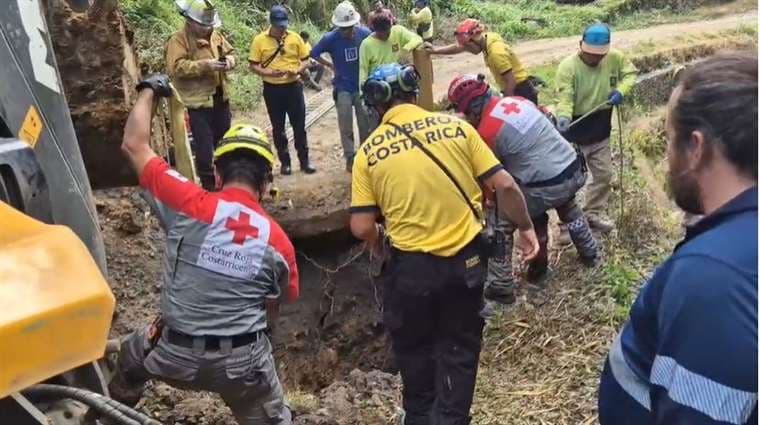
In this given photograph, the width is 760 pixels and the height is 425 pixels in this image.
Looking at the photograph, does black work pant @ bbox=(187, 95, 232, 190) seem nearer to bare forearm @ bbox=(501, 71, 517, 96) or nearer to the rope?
the rope

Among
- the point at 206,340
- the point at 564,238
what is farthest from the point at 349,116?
the point at 206,340

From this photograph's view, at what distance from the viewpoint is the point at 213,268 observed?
3770 millimetres

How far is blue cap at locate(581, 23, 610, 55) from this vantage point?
6613 millimetres

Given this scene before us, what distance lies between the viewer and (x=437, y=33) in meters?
20.6

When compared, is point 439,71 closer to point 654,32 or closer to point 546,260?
point 654,32

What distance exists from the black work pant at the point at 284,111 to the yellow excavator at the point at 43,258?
16.3 ft

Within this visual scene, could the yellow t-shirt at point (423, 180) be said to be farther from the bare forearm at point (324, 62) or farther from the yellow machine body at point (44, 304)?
the bare forearm at point (324, 62)

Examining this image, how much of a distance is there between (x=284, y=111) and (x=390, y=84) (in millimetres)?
4535

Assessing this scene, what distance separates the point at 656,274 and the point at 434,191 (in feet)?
7.34

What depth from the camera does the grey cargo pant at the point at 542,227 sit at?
5.90 metres

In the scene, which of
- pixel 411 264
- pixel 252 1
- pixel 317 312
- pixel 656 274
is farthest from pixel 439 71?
pixel 656 274

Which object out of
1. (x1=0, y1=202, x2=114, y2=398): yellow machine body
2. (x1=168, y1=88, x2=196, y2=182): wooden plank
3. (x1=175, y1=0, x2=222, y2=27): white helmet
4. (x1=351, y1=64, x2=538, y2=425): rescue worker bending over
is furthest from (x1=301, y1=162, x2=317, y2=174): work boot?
(x1=0, y1=202, x2=114, y2=398): yellow machine body

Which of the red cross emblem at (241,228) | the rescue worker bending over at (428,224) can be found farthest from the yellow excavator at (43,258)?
the rescue worker bending over at (428,224)

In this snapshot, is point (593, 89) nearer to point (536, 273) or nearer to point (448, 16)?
point (536, 273)
